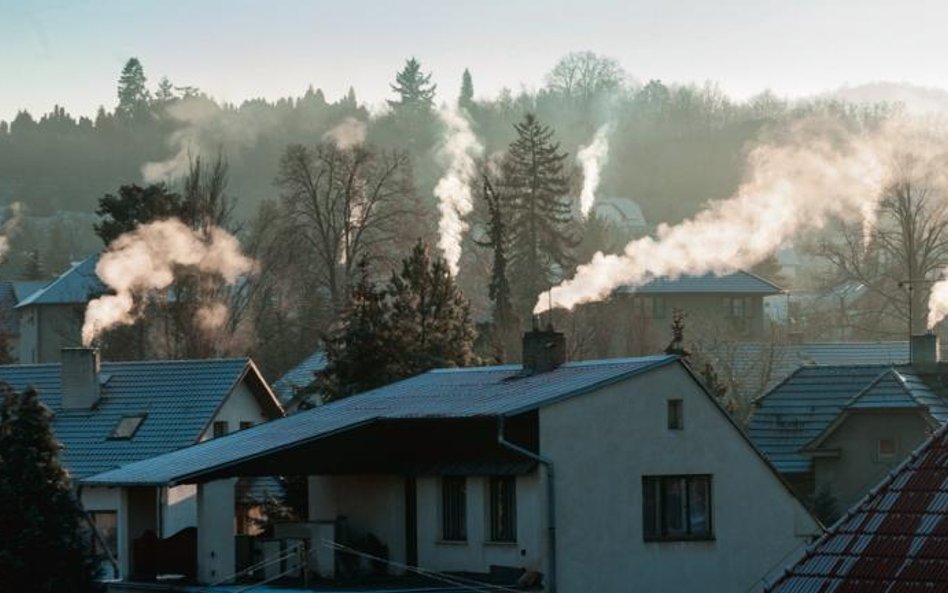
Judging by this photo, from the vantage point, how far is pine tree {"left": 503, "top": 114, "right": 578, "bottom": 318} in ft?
260

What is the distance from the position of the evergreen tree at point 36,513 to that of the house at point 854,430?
2053cm

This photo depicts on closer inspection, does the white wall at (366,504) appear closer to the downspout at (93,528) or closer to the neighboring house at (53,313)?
the downspout at (93,528)

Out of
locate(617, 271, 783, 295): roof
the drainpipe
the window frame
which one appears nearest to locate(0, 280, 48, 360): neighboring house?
locate(617, 271, 783, 295): roof

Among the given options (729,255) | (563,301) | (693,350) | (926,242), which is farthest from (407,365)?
(926,242)

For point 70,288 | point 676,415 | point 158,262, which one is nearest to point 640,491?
point 676,415

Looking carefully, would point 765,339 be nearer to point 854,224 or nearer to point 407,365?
point 854,224

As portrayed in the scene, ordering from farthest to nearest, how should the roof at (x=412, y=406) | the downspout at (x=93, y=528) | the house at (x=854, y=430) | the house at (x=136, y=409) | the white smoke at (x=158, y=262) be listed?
the white smoke at (x=158, y=262), the house at (x=854, y=430), the house at (x=136, y=409), the downspout at (x=93, y=528), the roof at (x=412, y=406)

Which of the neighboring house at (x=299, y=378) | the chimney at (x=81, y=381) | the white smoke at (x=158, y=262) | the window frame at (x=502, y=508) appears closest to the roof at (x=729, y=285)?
the neighboring house at (x=299, y=378)

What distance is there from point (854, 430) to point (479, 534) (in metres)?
19.3

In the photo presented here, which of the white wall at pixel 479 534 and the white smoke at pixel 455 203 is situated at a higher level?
the white smoke at pixel 455 203

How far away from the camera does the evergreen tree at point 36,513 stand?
40.5 meters

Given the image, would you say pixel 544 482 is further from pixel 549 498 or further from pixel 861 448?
pixel 861 448

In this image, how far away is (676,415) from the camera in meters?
38.9

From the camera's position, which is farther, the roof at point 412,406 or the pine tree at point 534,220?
the pine tree at point 534,220
